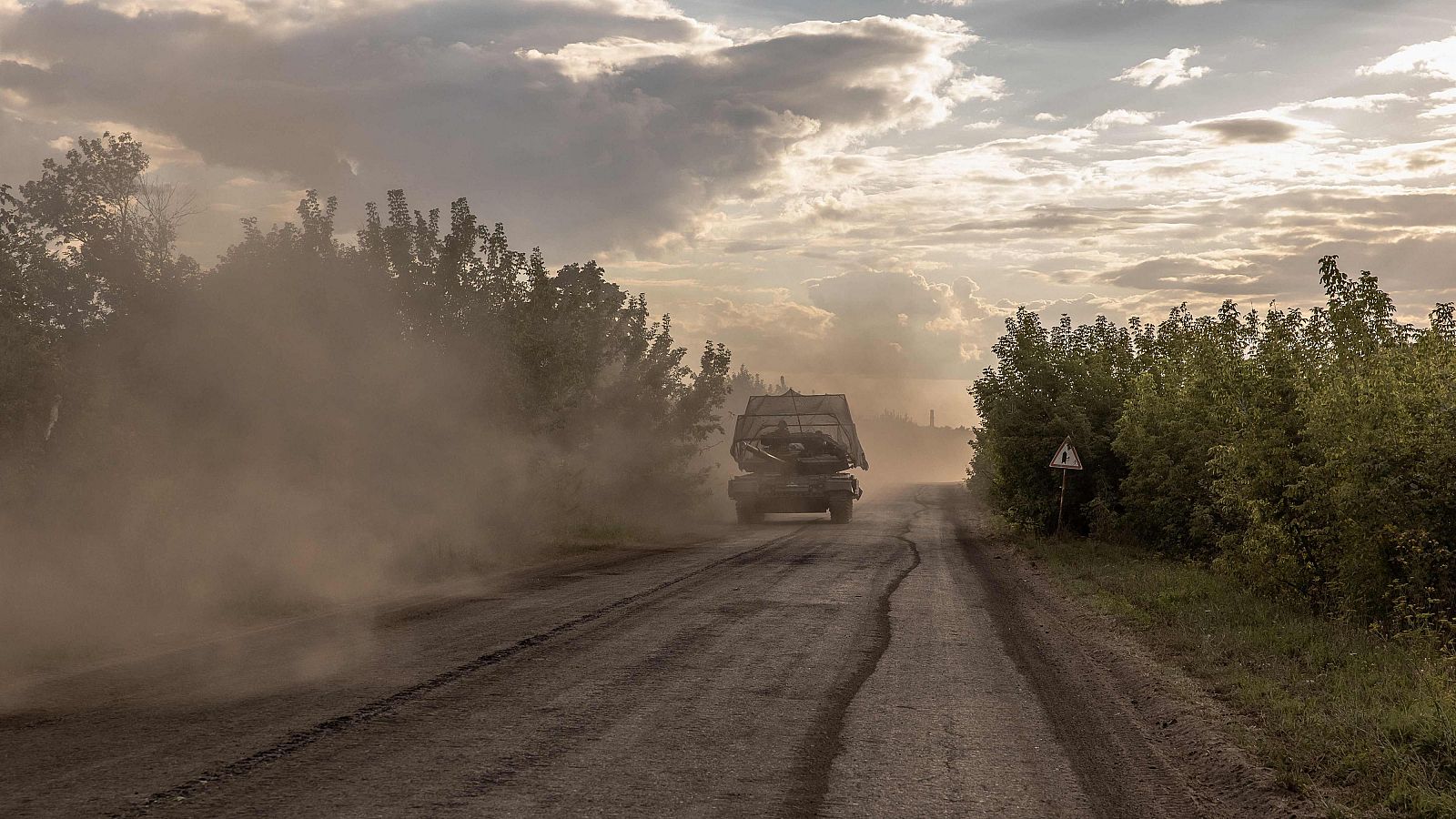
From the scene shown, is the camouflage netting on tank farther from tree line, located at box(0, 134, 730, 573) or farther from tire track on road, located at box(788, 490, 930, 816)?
tire track on road, located at box(788, 490, 930, 816)

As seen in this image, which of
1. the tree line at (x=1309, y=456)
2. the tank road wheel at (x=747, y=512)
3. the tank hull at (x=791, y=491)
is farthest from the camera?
the tank road wheel at (x=747, y=512)

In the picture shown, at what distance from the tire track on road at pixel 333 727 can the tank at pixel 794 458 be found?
826 inches

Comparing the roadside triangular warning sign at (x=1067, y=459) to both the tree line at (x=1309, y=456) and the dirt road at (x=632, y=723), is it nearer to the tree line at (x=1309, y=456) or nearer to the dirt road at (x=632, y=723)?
the tree line at (x=1309, y=456)

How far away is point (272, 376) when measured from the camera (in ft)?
57.0

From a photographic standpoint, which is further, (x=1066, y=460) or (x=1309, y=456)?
(x=1066, y=460)

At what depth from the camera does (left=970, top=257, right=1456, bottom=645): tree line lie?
10.1m

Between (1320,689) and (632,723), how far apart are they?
5.32 meters

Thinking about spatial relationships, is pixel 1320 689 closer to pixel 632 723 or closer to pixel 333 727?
pixel 632 723

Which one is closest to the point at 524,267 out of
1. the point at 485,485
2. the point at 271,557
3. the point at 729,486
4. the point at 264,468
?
the point at 485,485

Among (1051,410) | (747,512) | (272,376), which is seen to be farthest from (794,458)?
(272,376)

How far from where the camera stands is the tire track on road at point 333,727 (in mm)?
5230

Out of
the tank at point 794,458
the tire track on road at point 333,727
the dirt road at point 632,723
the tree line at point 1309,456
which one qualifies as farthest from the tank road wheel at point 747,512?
the tire track on road at point 333,727

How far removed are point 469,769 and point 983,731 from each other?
3.29 metres

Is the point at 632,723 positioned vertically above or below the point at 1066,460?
below
